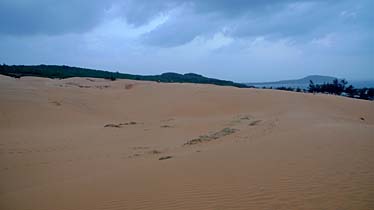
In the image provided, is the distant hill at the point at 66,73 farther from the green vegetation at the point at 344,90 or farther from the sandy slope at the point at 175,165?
the sandy slope at the point at 175,165

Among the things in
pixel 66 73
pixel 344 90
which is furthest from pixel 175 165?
pixel 66 73

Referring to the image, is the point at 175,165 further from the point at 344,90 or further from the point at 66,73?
the point at 66,73

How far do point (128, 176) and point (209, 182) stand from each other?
1.72 m

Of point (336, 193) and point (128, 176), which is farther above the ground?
point (336, 193)

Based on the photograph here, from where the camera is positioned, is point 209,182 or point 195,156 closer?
point 209,182

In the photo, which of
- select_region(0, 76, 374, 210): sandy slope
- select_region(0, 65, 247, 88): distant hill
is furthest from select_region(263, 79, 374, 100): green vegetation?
select_region(0, 76, 374, 210): sandy slope

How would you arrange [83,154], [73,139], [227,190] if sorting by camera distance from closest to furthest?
[227,190] → [83,154] → [73,139]

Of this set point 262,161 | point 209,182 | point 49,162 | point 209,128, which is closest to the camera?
point 209,182

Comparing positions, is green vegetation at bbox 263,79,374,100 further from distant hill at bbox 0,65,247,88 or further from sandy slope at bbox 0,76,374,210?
sandy slope at bbox 0,76,374,210

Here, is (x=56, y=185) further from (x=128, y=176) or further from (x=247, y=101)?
(x=247, y=101)

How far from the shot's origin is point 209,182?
532 cm

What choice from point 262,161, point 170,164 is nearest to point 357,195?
point 262,161

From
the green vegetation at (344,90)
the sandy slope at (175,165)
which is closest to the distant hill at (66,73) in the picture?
the green vegetation at (344,90)

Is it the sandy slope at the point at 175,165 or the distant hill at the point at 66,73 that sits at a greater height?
the distant hill at the point at 66,73
